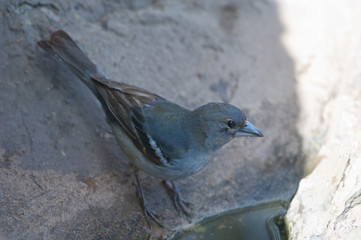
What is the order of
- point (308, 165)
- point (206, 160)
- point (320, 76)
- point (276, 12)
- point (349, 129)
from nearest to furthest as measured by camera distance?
point (206, 160)
point (349, 129)
point (308, 165)
point (320, 76)
point (276, 12)

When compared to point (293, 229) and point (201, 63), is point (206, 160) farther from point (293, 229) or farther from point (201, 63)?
point (201, 63)

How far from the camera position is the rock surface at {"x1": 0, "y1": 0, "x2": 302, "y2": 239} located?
3738mm

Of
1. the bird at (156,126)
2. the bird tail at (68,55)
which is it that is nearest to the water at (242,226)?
the bird at (156,126)

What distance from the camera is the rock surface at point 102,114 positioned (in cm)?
374

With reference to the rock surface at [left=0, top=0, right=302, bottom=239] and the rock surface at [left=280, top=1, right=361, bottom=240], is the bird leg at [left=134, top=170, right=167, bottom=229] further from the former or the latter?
the rock surface at [left=280, top=1, right=361, bottom=240]

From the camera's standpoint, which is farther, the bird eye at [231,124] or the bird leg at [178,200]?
the bird leg at [178,200]

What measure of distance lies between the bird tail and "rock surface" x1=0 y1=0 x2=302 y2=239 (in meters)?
0.21

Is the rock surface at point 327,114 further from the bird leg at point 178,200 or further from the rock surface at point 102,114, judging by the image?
the bird leg at point 178,200

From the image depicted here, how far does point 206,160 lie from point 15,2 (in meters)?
2.53

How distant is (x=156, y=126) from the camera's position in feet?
13.3

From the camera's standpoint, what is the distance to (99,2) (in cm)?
511

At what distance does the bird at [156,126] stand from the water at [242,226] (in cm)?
20

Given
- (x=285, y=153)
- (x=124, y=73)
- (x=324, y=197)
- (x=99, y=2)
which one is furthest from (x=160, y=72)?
(x=324, y=197)

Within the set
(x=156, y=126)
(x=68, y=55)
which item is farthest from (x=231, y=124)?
(x=68, y=55)
